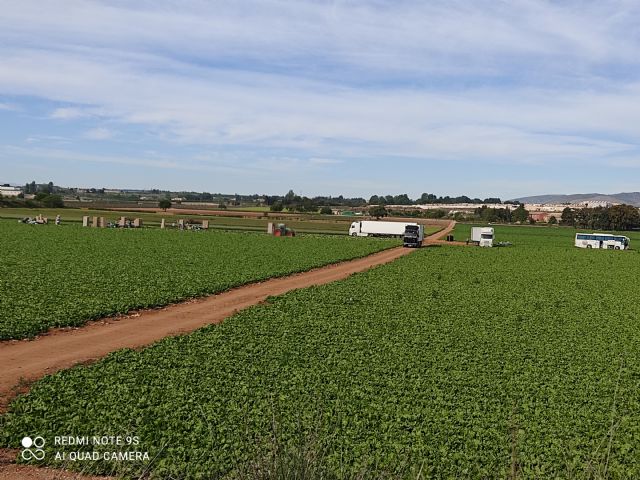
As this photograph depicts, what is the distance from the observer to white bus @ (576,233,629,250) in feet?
278

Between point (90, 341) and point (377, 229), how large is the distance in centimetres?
7462

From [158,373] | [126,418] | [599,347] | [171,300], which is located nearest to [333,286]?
[171,300]

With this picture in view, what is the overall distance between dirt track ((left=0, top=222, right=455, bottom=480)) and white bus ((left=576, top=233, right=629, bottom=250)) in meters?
70.2

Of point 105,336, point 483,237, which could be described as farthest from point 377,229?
point 105,336

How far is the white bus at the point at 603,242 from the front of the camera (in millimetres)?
84750

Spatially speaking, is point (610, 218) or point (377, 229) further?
point (610, 218)

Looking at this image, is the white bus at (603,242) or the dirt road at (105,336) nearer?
the dirt road at (105,336)

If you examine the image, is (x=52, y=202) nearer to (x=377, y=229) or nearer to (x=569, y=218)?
(x=377, y=229)

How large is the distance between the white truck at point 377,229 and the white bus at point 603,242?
1089 inches

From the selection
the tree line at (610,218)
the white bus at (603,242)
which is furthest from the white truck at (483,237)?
the tree line at (610,218)

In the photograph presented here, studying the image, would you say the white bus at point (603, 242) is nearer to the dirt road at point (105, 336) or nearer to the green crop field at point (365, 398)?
the green crop field at point (365, 398)

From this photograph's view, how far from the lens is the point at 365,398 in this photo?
1376cm

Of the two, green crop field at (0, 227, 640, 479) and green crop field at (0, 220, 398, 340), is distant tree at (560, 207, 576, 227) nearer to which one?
green crop field at (0, 220, 398, 340)

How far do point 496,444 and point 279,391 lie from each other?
17.8 ft
